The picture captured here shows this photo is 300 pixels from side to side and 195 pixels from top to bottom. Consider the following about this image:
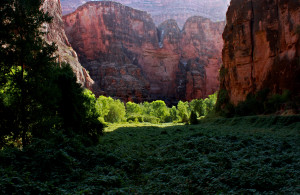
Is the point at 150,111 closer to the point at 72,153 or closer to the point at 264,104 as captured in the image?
the point at 264,104

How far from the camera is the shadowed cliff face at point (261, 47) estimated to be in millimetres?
27906

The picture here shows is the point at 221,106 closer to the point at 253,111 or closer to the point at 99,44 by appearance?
the point at 253,111

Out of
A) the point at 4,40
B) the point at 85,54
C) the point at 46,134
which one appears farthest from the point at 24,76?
the point at 85,54

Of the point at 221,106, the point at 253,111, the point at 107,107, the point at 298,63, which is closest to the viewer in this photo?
the point at 298,63

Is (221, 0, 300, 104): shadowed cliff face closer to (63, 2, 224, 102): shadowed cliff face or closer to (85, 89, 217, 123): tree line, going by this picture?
(85, 89, 217, 123): tree line

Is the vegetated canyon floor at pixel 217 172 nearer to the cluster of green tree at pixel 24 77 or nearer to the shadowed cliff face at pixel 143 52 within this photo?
the cluster of green tree at pixel 24 77

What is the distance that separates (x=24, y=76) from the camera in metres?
12.1

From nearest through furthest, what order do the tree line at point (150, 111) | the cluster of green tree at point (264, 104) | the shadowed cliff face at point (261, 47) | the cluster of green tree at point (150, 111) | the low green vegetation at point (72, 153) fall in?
the low green vegetation at point (72, 153), the cluster of green tree at point (264, 104), the shadowed cliff face at point (261, 47), the cluster of green tree at point (150, 111), the tree line at point (150, 111)

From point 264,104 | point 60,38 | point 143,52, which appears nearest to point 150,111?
point 60,38

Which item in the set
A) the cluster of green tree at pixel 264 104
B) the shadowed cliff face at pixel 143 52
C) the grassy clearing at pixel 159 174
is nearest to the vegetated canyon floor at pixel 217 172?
the grassy clearing at pixel 159 174

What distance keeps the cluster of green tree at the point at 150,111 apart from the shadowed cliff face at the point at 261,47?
40.2ft

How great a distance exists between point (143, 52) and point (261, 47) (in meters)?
88.1

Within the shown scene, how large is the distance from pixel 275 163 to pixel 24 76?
13.8 metres

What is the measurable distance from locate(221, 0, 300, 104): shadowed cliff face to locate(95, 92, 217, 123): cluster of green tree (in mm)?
12246
